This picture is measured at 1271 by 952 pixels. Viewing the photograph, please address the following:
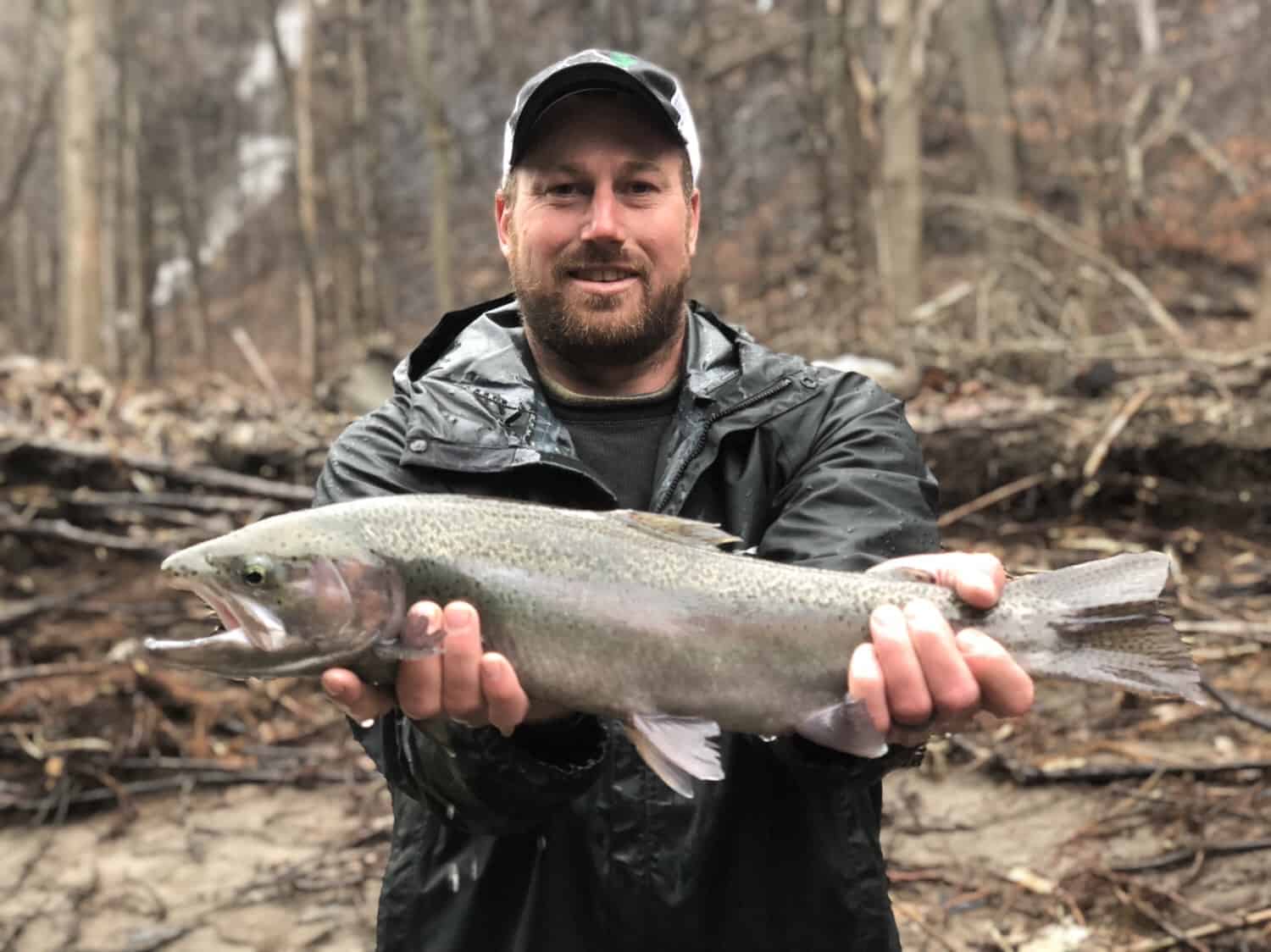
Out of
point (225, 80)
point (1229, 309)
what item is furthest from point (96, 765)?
point (225, 80)

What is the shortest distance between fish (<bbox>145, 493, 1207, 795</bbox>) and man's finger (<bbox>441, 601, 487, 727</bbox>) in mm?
48

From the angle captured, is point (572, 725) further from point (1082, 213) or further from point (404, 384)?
point (1082, 213)

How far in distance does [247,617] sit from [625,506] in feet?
3.25

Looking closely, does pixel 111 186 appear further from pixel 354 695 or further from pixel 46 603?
pixel 354 695

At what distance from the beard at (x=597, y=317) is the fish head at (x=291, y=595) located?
86 cm

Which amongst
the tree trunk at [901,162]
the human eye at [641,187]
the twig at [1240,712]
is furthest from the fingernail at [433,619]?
the tree trunk at [901,162]

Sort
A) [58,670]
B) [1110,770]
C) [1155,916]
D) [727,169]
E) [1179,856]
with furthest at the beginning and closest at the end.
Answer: [727,169] < [58,670] < [1110,770] < [1179,856] < [1155,916]

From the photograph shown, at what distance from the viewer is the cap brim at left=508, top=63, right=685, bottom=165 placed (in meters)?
2.89

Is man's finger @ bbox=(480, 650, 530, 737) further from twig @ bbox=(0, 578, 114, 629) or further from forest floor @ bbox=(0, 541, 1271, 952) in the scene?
twig @ bbox=(0, 578, 114, 629)

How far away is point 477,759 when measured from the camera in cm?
240

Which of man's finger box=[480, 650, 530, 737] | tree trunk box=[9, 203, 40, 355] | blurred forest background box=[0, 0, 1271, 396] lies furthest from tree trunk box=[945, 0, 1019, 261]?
tree trunk box=[9, 203, 40, 355]

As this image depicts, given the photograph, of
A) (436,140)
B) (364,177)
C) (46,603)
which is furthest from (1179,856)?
(364,177)

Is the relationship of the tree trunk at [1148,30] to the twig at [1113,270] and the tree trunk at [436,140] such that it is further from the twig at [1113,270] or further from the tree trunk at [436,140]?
the tree trunk at [436,140]

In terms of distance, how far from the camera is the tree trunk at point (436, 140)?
51.5 feet
